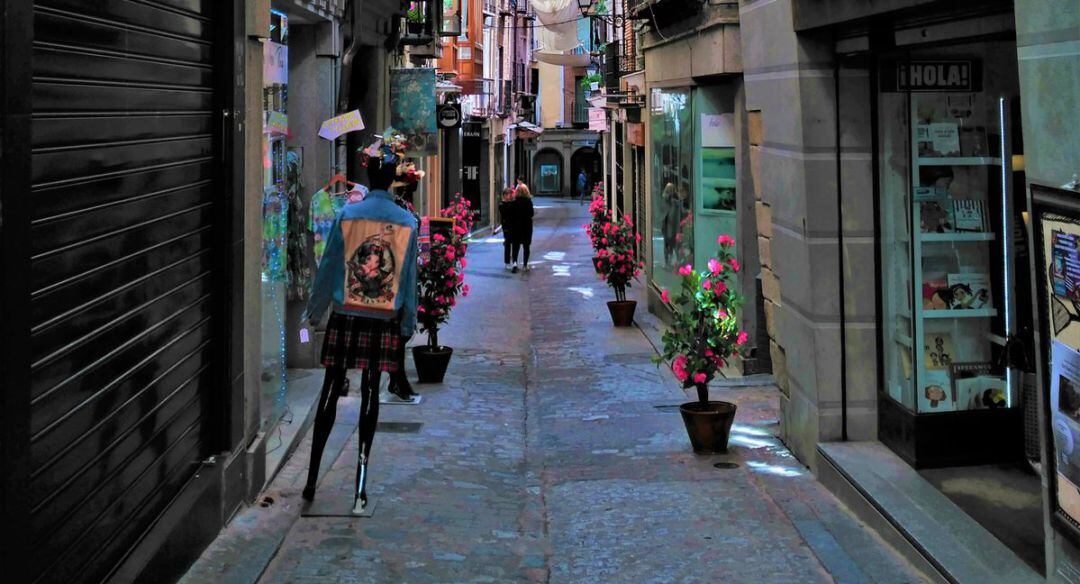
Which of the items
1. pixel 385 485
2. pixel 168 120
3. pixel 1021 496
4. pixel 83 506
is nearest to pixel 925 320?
pixel 1021 496

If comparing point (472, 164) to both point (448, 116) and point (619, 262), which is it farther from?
point (619, 262)

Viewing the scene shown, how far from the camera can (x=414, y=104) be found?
49.5ft

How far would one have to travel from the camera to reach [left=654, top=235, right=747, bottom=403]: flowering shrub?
26.7 ft

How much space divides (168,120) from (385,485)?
2.76 meters

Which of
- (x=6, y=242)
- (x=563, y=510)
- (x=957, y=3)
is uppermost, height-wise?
(x=957, y=3)

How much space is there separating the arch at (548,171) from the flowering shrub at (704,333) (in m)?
63.0

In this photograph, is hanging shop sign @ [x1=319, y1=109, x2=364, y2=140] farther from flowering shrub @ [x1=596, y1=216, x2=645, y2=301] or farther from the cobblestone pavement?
flowering shrub @ [x1=596, y1=216, x2=645, y2=301]

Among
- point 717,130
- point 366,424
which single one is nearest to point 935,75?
point 366,424

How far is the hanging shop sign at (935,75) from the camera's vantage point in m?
6.99

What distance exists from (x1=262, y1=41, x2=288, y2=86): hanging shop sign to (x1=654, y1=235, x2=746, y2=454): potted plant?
329 cm

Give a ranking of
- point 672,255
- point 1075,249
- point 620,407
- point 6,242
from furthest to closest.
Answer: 1. point 672,255
2. point 620,407
3. point 1075,249
4. point 6,242

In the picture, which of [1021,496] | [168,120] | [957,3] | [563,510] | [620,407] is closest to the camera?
[168,120]

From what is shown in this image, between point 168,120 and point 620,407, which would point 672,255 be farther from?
point 168,120

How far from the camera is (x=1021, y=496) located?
21.0 ft
